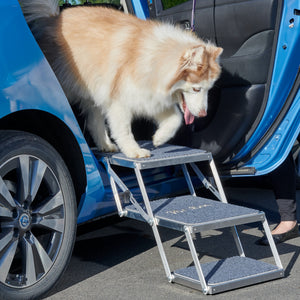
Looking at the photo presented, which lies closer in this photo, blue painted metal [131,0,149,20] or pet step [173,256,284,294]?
pet step [173,256,284,294]

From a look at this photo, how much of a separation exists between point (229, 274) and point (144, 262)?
696mm

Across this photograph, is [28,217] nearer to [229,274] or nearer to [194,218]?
[194,218]

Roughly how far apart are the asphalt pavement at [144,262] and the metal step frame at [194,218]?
0.07m

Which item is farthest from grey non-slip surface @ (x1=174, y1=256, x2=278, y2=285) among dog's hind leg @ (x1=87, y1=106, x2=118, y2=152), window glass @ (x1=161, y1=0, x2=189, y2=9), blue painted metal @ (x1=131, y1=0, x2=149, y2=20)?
blue painted metal @ (x1=131, y1=0, x2=149, y2=20)

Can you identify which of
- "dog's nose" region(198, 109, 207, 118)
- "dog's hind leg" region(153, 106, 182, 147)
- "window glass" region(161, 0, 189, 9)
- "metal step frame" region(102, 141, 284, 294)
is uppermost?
"window glass" region(161, 0, 189, 9)

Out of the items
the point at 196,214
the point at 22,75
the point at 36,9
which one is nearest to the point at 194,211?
the point at 196,214

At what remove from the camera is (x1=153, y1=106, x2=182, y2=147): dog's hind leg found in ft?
12.9

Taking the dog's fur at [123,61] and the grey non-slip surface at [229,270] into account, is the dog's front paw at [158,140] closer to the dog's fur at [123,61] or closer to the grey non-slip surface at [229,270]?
the dog's fur at [123,61]

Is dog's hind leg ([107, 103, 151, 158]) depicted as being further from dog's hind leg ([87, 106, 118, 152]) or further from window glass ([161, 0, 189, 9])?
window glass ([161, 0, 189, 9])

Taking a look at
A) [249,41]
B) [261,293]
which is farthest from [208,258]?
[249,41]

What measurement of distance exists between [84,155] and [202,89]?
102cm

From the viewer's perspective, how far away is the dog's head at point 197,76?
11.6ft

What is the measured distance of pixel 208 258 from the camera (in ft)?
11.8

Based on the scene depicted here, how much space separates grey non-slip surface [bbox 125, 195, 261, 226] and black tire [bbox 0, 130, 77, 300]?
1.78 feet
